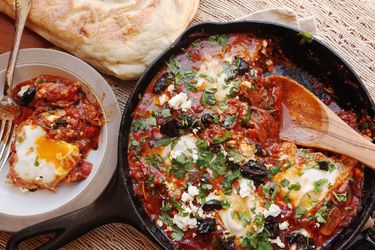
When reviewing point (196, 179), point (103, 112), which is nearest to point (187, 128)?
point (196, 179)

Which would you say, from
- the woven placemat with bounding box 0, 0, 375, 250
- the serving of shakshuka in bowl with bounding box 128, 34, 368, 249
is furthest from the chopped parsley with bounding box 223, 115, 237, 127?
the woven placemat with bounding box 0, 0, 375, 250

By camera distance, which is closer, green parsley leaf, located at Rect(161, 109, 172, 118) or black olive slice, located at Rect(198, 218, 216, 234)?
black olive slice, located at Rect(198, 218, 216, 234)

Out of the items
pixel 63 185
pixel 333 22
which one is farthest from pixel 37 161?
pixel 333 22

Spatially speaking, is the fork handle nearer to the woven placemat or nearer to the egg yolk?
the egg yolk

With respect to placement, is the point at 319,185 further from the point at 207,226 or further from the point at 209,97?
the point at 209,97

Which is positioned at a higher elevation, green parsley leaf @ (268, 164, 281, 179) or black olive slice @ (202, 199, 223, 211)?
green parsley leaf @ (268, 164, 281, 179)

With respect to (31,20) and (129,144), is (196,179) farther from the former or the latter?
(31,20)

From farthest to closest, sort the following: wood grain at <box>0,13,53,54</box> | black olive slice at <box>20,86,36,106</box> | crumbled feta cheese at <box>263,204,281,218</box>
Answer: wood grain at <box>0,13,53,54</box>, black olive slice at <box>20,86,36,106</box>, crumbled feta cheese at <box>263,204,281,218</box>
